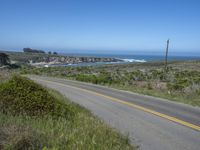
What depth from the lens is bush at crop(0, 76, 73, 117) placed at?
7.83 metres

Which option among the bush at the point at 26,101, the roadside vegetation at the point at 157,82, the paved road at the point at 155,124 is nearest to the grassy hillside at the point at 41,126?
the bush at the point at 26,101

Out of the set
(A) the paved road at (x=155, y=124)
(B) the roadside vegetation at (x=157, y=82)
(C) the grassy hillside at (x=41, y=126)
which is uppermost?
(C) the grassy hillside at (x=41, y=126)

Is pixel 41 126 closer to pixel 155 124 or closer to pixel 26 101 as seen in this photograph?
pixel 26 101

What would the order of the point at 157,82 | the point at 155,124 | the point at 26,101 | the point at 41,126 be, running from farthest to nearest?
1. the point at 157,82
2. the point at 155,124
3. the point at 26,101
4. the point at 41,126

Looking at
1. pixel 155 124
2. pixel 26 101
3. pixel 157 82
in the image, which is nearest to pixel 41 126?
pixel 26 101

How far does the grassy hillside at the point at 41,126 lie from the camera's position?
5.23 m

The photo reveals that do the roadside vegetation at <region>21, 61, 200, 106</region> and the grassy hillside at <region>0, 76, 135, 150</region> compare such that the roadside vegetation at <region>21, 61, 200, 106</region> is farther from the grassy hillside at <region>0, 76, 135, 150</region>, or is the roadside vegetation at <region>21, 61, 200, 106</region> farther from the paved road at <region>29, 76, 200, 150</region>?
the grassy hillside at <region>0, 76, 135, 150</region>

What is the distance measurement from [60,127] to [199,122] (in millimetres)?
5595

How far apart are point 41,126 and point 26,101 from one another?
1.95 m

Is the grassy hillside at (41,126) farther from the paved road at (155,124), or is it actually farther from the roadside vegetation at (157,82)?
the roadside vegetation at (157,82)

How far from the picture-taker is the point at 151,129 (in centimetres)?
894

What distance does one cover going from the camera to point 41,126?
6430mm

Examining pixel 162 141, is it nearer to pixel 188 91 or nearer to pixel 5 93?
pixel 5 93

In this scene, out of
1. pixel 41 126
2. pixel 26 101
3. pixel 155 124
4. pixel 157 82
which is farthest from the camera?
pixel 157 82
